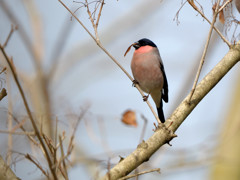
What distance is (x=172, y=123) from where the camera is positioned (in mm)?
2443

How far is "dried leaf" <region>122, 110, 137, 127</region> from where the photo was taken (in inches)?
132

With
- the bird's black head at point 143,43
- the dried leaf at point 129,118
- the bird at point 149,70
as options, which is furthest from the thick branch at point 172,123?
the bird's black head at point 143,43

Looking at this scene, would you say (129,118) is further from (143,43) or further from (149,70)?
(143,43)

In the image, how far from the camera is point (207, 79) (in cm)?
253

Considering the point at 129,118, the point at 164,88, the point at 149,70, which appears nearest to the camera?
the point at 129,118

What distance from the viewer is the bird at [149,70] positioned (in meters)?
4.40

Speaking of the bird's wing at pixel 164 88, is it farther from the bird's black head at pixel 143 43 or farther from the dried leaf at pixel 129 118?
the dried leaf at pixel 129 118

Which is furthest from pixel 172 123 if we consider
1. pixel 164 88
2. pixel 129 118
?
pixel 164 88

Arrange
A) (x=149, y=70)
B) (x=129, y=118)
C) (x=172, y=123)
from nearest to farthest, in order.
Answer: (x=172, y=123)
(x=129, y=118)
(x=149, y=70)

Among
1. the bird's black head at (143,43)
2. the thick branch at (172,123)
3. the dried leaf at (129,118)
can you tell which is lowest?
the thick branch at (172,123)

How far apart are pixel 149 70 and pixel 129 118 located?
3.85 feet

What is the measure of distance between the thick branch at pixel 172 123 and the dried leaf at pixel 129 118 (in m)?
0.89

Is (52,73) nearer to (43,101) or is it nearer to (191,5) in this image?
(43,101)

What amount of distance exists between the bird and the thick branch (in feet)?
5.96
